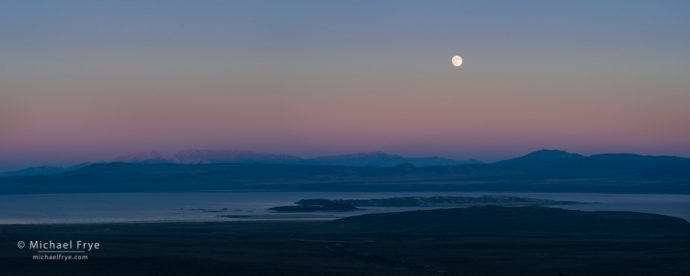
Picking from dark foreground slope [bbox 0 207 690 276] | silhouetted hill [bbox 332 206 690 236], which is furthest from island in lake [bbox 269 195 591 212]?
dark foreground slope [bbox 0 207 690 276]

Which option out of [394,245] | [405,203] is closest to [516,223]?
[394,245]

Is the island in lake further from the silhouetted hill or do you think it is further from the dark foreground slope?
the dark foreground slope

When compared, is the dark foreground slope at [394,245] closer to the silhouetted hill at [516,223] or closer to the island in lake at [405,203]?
the silhouetted hill at [516,223]

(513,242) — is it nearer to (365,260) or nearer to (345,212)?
(365,260)

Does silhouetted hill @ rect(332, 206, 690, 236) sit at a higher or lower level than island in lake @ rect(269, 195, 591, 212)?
lower

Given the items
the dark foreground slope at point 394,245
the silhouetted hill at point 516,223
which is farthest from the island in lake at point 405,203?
the dark foreground slope at point 394,245

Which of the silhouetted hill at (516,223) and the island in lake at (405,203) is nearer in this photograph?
the silhouetted hill at (516,223)

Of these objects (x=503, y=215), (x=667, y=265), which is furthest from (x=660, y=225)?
(x=667, y=265)
